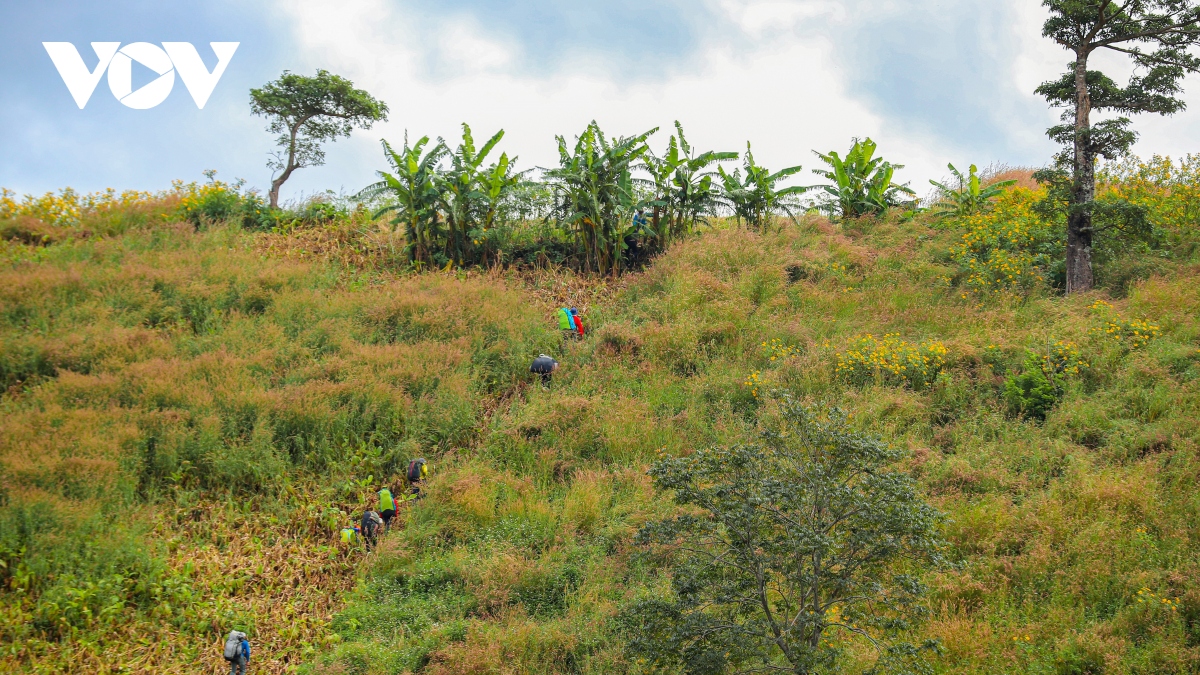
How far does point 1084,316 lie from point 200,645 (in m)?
14.0

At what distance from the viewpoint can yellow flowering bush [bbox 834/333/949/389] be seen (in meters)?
11.5

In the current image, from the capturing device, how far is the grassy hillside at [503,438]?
728 centimetres

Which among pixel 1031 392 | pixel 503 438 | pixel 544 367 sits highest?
pixel 544 367

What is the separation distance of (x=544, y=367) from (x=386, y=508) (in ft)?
12.9

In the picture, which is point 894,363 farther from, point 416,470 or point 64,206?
point 64,206

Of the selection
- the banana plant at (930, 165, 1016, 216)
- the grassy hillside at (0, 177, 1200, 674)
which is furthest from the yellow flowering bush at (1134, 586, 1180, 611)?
the banana plant at (930, 165, 1016, 216)

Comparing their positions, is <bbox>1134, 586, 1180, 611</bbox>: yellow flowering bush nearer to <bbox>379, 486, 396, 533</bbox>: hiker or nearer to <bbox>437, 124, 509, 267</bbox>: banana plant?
<bbox>379, 486, 396, 533</bbox>: hiker

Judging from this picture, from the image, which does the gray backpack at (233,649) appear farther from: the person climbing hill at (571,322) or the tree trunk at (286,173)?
the tree trunk at (286,173)

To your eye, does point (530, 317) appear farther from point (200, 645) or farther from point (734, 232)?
point (200, 645)

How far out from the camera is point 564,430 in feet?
35.7

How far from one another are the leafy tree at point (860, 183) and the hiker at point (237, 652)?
17.3 m

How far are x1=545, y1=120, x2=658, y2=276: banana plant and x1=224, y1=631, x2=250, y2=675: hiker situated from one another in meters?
11.4

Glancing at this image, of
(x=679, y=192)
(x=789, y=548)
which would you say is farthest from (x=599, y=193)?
(x=789, y=548)

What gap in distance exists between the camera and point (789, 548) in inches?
222
